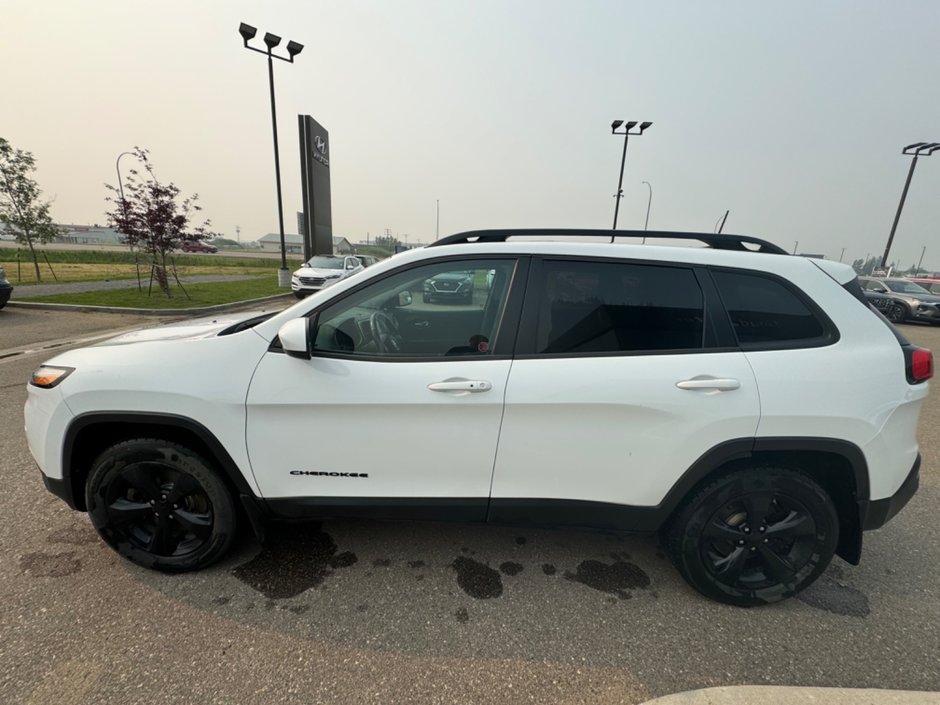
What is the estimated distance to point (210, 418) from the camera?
6.41ft

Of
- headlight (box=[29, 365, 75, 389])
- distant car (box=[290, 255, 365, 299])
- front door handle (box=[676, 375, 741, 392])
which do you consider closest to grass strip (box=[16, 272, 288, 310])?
distant car (box=[290, 255, 365, 299])

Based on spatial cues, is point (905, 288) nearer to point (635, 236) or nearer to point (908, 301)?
point (908, 301)

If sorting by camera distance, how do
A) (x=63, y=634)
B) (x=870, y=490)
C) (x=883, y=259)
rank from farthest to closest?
(x=883, y=259), (x=870, y=490), (x=63, y=634)

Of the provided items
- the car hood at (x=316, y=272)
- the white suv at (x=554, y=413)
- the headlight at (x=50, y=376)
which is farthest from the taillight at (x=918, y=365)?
the car hood at (x=316, y=272)

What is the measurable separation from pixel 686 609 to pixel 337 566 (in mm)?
1798

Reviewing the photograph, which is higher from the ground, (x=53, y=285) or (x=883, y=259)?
(x=883, y=259)

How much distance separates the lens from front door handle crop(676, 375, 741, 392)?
185 cm

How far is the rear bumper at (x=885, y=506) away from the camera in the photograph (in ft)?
6.49

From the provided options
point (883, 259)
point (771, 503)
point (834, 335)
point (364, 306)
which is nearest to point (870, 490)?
point (771, 503)

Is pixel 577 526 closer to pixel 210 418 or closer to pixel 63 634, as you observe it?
pixel 210 418

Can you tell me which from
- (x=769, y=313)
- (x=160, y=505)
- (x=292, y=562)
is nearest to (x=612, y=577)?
(x=769, y=313)

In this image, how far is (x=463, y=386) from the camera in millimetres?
1867

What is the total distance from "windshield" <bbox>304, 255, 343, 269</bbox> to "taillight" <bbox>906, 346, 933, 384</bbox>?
1610cm

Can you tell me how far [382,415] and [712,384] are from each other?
146 cm
